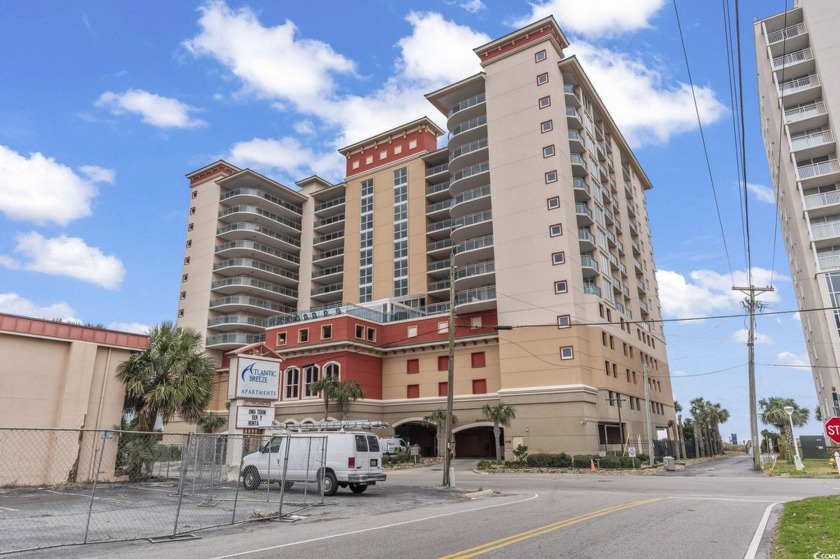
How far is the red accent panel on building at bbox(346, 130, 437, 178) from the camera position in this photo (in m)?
67.4

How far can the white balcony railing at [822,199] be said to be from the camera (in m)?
50.4

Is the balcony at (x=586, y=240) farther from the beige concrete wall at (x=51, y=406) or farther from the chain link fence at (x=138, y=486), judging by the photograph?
the beige concrete wall at (x=51, y=406)

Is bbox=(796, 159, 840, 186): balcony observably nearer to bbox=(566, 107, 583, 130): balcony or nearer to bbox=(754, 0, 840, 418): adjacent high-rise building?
bbox=(754, 0, 840, 418): adjacent high-rise building

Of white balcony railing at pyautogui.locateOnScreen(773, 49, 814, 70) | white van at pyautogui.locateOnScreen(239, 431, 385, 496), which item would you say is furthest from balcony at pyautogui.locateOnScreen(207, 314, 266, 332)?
white balcony railing at pyautogui.locateOnScreen(773, 49, 814, 70)

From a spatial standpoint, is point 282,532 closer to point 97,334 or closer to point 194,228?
point 97,334

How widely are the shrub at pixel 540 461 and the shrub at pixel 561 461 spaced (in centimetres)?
20

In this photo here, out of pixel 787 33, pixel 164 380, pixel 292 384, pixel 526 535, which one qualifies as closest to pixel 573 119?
pixel 787 33

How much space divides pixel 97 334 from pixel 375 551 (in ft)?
70.9

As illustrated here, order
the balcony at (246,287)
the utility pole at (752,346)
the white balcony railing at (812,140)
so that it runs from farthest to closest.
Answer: the balcony at (246,287) → the white balcony railing at (812,140) → the utility pole at (752,346)

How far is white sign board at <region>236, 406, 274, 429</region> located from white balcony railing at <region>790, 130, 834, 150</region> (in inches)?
2167

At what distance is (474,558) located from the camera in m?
8.39

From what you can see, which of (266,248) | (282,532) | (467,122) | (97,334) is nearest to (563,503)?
(282,532)

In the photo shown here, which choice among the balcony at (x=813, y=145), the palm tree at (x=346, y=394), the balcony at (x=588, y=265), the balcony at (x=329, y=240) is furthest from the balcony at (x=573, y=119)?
the balcony at (x=329, y=240)

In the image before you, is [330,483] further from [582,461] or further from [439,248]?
[439,248]
